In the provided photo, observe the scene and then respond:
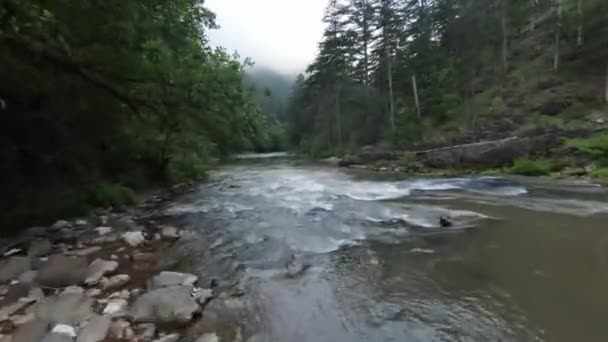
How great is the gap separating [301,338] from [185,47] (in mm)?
8557

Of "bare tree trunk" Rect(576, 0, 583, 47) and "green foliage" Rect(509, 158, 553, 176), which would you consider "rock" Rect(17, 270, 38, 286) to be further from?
"bare tree trunk" Rect(576, 0, 583, 47)

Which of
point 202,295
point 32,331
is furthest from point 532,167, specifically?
point 32,331

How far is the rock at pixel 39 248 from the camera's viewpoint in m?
6.31

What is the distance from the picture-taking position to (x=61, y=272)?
5.35m

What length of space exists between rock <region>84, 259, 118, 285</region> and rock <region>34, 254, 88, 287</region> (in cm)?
7

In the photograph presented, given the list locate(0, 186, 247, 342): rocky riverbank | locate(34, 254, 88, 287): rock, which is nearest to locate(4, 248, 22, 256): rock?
locate(0, 186, 247, 342): rocky riverbank

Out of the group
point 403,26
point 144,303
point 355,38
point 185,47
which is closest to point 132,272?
point 144,303

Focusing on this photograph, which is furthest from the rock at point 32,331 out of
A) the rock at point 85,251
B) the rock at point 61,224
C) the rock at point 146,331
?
the rock at point 61,224

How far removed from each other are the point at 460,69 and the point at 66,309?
30181mm

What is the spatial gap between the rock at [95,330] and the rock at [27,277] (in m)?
1.81

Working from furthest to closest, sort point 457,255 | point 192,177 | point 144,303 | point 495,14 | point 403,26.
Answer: point 403,26 → point 495,14 → point 192,177 → point 457,255 → point 144,303

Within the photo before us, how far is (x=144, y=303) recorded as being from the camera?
438 centimetres

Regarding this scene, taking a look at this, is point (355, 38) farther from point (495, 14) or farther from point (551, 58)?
point (551, 58)

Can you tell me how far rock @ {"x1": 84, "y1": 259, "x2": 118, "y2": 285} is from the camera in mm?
5250
